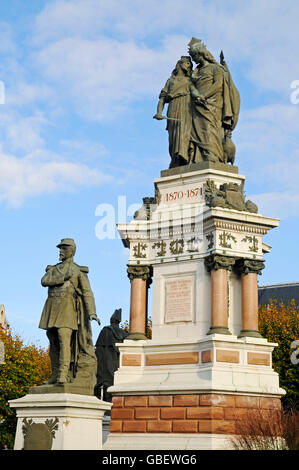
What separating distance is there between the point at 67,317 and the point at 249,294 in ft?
25.5

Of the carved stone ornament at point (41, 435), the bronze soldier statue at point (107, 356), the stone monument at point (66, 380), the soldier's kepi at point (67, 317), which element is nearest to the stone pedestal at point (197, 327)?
the bronze soldier statue at point (107, 356)

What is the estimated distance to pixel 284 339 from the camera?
39.4m

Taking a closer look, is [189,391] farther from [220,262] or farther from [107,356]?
[107,356]

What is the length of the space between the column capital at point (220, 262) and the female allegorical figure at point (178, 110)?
4.13 m

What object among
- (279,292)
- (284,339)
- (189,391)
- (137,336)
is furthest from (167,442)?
(279,292)

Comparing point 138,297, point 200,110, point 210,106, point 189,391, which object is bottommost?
point 189,391

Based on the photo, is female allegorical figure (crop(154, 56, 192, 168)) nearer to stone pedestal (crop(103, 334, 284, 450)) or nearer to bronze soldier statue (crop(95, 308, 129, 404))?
bronze soldier statue (crop(95, 308, 129, 404))

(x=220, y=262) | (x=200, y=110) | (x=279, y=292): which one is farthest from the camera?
(x=279, y=292)

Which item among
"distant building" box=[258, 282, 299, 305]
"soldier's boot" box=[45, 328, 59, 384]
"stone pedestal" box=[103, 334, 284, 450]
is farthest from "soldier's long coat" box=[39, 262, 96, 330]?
"distant building" box=[258, 282, 299, 305]

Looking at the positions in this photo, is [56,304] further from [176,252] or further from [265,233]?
[265,233]

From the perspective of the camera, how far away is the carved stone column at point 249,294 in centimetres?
2036

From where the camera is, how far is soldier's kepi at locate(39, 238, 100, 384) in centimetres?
1427

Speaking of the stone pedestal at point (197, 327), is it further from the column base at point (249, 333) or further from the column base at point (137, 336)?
the column base at point (137, 336)

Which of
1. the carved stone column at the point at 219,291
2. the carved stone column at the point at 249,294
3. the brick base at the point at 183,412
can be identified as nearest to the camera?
the brick base at the point at 183,412
